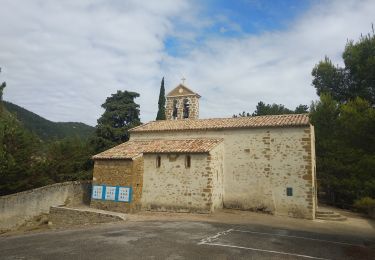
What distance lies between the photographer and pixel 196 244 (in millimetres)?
9570

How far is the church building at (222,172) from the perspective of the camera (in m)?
17.0

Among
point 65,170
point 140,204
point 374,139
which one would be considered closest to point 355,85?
point 374,139

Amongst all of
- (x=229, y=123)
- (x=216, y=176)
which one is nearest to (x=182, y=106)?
(x=229, y=123)

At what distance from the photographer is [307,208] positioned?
1648 centimetres

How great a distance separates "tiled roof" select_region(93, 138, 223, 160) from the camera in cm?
1784

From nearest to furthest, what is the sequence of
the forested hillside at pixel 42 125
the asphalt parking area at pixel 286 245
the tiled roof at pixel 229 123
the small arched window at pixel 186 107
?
1. the asphalt parking area at pixel 286 245
2. the tiled roof at pixel 229 123
3. the small arched window at pixel 186 107
4. the forested hillside at pixel 42 125

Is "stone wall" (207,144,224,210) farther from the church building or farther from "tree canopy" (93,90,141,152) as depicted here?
"tree canopy" (93,90,141,152)

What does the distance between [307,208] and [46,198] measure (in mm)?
16212

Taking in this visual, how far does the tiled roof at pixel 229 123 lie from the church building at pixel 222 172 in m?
0.06

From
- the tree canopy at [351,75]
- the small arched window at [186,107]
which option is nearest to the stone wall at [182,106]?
the small arched window at [186,107]

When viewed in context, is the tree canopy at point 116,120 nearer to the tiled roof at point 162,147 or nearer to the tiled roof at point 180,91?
the tiled roof at point 180,91

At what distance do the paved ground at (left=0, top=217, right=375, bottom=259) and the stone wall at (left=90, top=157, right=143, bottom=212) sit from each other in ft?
13.0

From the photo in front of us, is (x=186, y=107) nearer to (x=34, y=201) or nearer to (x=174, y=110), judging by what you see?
(x=174, y=110)

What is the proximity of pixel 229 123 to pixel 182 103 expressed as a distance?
498cm
